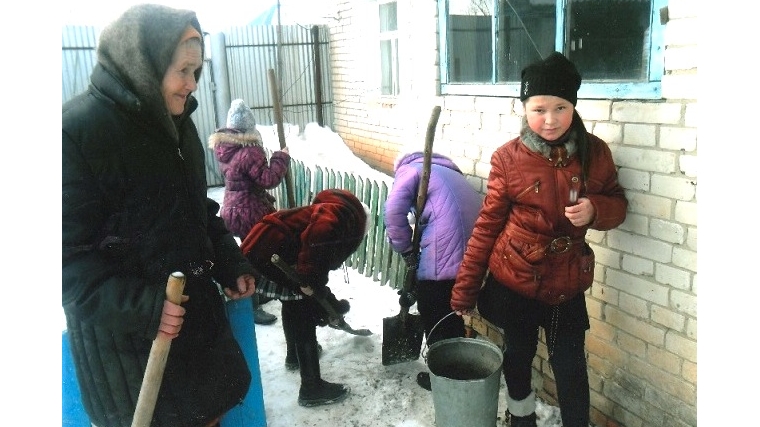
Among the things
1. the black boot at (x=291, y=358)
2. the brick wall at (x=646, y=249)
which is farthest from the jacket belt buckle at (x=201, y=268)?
the black boot at (x=291, y=358)

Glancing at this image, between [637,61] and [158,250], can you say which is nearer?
[158,250]

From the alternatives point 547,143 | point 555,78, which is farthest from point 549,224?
point 555,78

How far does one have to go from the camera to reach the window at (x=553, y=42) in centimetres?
219

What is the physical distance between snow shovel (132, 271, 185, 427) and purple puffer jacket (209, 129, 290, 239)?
2589mm

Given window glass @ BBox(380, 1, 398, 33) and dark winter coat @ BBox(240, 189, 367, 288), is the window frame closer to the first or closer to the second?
window glass @ BBox(380, 1, 398, 33)

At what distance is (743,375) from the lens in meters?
1.23

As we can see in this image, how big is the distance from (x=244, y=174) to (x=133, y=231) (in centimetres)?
265

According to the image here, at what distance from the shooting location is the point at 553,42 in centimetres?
267

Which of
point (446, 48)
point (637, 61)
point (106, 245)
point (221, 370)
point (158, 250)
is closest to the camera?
point (106, 245)

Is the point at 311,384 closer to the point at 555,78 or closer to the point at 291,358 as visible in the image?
the point at 291,358

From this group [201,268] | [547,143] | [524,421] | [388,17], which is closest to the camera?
[201,268]
